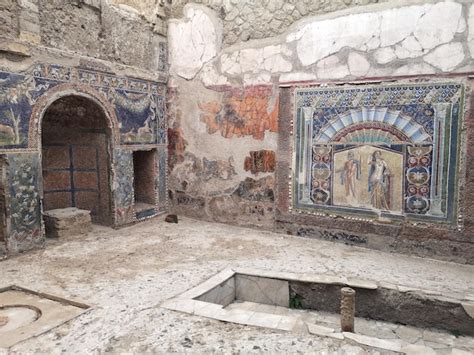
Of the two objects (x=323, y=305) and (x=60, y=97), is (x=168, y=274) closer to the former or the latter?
(x=323, y=305)

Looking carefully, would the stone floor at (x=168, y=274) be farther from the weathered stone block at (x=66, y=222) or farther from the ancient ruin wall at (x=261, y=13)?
the ancient ruin wall at (x=261, y=13)

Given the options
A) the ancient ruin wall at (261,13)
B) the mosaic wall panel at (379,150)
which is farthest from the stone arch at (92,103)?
the mosaic wall panel at (379,150)

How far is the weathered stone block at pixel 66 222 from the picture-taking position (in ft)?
15.9

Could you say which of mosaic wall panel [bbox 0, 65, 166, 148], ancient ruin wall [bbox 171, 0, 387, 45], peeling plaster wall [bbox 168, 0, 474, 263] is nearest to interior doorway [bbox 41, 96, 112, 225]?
mosaic wall panel [bbox 0, 65, 166, 148]

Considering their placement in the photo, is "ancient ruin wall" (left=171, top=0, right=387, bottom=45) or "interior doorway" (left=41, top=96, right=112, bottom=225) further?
"interior doorway" (left=41, top=96, right=112, bottom=225)

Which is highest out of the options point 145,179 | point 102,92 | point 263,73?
point 263,73

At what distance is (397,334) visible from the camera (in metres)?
3.22

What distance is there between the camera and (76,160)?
5707 millimetres

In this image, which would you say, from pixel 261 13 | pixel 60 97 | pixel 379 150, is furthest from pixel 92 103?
pixel 379 150

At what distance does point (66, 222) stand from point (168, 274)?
1947 millimetres

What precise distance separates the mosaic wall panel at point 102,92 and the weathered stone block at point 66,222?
42.3 inches

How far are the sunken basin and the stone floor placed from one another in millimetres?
147

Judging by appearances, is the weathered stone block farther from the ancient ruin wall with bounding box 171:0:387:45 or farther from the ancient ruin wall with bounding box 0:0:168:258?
the ancient ruin wall with bounding box 171:0:387:45

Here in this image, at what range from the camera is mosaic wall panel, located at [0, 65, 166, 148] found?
4.09m
